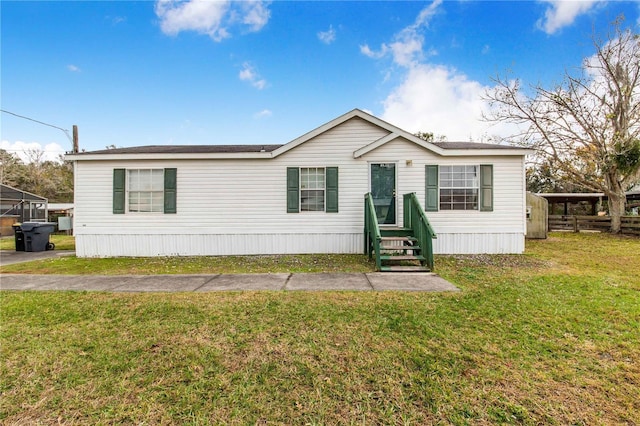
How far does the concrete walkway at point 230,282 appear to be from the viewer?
15.1ft

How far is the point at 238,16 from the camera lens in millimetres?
10727

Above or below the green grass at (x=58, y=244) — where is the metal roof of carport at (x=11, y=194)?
above

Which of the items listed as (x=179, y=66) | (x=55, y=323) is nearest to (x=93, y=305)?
(x=55, y=323)

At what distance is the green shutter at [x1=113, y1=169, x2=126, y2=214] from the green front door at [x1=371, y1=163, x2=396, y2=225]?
24.9ft

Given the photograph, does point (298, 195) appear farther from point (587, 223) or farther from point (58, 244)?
point (587, 223)

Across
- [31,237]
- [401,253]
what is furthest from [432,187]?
[31,237]

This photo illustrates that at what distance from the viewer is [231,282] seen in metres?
5.04

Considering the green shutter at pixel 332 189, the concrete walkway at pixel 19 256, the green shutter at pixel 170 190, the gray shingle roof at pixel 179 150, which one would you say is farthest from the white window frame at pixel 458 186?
the concrete walkway at pixel 19 256

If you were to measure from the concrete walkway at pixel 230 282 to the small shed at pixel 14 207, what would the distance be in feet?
47.9

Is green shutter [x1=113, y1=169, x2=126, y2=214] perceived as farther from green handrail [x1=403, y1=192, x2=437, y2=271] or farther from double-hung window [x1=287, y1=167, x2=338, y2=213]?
green handrail [x1=403, y1=192, x2=437, y2=271]

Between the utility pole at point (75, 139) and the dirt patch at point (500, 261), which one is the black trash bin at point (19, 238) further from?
the dirt patch at point (500, 261)

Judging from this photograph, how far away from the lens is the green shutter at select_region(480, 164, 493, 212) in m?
7.97

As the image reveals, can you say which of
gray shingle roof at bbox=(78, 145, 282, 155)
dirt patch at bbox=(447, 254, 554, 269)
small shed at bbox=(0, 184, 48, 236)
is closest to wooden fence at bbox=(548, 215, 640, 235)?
dirt patch at bbox=(447, 254, 554, 269)

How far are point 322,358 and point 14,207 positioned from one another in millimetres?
22140
